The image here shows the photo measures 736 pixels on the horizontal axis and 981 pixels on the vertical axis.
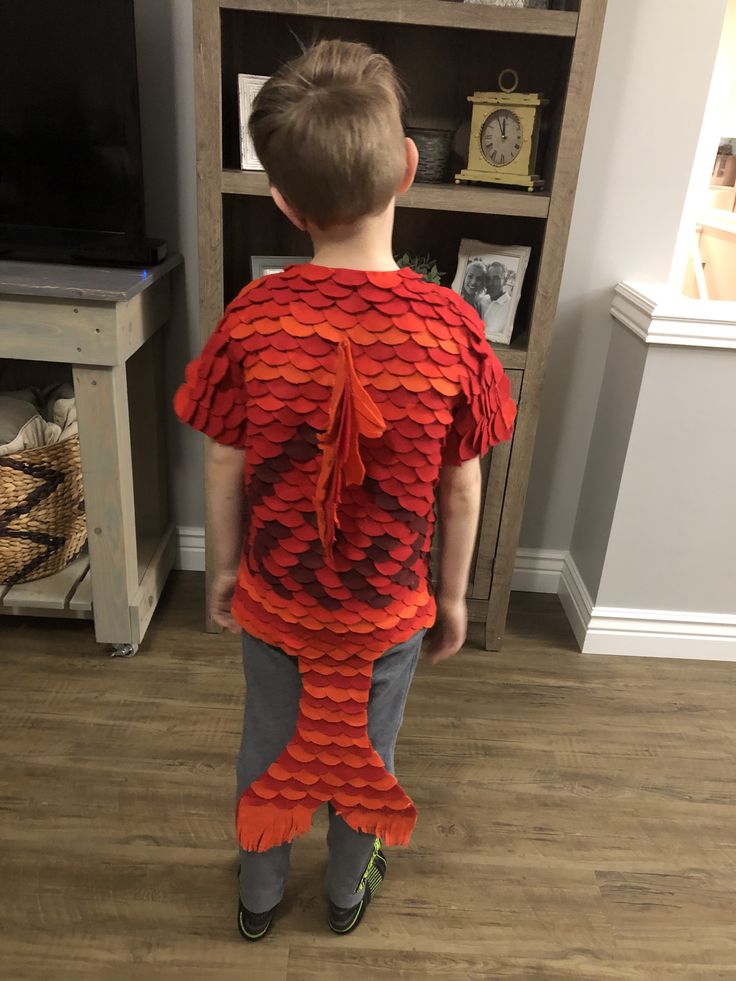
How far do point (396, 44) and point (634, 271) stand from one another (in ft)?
2.59

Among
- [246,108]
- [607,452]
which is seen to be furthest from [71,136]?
[607,452]

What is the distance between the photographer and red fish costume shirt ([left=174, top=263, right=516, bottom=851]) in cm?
84

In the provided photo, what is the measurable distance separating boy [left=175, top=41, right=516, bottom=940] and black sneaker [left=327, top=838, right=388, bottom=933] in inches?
6.3

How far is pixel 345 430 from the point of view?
810 mm

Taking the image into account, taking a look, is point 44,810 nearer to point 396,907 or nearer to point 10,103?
point 396,907

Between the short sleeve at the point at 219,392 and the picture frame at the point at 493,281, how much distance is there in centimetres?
100

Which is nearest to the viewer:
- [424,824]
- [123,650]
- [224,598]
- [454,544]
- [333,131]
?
[333,131]

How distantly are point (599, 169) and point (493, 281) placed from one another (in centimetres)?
41

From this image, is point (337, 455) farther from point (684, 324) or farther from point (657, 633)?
point (657, 633)

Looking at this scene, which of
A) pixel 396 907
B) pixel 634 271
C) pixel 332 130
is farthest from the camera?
pixel 634 271

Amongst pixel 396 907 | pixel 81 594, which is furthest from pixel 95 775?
pixel 396 907

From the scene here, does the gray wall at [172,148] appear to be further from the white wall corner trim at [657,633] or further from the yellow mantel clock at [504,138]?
the white wall corner trim at [657,633]

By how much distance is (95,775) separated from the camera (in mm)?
1521

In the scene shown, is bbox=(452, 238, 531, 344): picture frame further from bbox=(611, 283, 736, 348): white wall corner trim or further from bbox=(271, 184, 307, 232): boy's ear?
bbox=(271, 184, 307, 232): boy's ear
